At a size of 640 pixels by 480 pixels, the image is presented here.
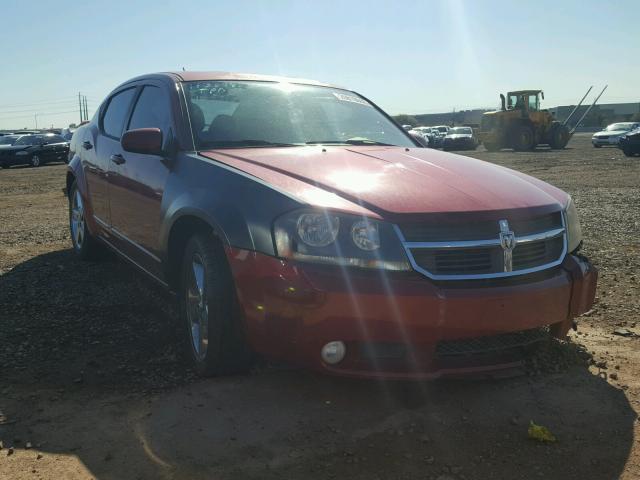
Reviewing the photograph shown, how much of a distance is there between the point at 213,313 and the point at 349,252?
77 cm

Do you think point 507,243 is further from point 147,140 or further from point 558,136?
point 558,136

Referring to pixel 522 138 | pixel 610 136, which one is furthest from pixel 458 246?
pixel 610 136

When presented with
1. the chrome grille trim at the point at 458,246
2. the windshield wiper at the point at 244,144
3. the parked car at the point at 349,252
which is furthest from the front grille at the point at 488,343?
the windshield wiper at the point at 244,144

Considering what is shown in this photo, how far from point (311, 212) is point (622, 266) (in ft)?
12.6

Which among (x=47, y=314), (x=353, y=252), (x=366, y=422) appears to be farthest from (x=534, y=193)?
(x=47, y=314)

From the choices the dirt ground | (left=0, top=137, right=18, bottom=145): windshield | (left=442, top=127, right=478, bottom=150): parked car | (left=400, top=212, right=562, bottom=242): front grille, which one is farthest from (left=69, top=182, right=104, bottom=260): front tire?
(left=442, top=127, right=478, bottom=150): parked car

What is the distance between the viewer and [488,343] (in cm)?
274

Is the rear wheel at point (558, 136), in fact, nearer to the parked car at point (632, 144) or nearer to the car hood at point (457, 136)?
the car hood at point (457, 136)

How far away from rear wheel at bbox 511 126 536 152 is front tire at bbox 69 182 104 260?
2726 cm

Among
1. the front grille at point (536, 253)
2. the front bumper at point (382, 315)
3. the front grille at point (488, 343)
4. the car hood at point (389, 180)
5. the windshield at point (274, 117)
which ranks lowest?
the front grille at point (488, 343)

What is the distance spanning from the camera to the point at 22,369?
3383 millimetres

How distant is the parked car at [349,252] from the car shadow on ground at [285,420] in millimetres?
236

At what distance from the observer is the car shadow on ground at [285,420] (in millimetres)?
2393

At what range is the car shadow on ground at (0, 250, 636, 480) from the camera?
7.85 feet
